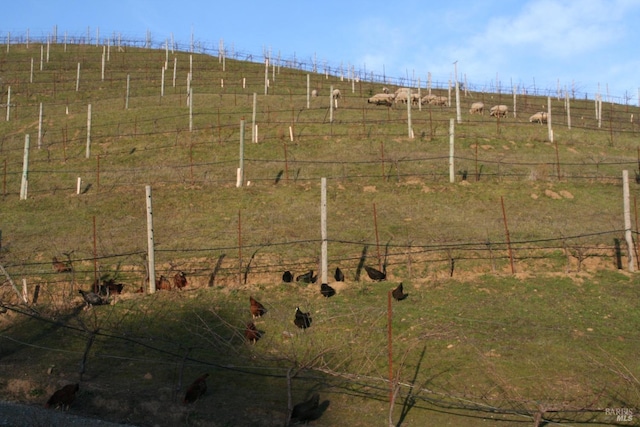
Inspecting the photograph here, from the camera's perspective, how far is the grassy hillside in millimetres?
12016

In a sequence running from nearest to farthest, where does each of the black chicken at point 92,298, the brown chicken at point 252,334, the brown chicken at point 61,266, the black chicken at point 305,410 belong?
the black chicken at point 305,410, the brown chicken at point 252,334, the black chicken at point 92,298, the brown chicken at point 61,266

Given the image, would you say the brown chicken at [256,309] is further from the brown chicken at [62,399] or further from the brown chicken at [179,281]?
the brown chicken at [62,399]

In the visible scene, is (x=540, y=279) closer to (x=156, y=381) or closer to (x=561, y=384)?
(x=561, y=384)

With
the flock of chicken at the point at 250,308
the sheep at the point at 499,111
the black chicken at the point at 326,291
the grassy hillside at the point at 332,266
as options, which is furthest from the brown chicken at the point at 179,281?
the sheep at the point at 499,111

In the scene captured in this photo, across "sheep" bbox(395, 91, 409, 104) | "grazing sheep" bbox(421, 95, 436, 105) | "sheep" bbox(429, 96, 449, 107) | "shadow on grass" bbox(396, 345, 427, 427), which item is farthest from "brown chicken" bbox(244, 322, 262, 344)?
"sheep" bbox(395, 91, 409, 104)

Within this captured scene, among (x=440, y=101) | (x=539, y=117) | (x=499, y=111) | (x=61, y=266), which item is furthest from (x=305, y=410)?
(x=440, y=101)

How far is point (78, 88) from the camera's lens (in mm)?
59188

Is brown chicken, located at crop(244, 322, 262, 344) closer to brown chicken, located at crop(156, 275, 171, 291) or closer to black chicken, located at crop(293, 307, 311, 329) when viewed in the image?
black chicken, located at crop(293, 307, 311, 329)

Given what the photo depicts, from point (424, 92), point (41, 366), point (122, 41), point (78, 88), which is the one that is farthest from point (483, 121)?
point (122, 41)

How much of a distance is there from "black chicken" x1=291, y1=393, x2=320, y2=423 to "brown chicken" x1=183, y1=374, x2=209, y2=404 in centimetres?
214

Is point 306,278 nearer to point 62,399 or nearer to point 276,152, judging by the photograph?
point 62,399

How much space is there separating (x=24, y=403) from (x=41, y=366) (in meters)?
1.92

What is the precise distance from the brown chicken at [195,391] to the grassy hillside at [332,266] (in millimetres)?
250

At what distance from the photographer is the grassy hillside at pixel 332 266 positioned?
1202 cm
